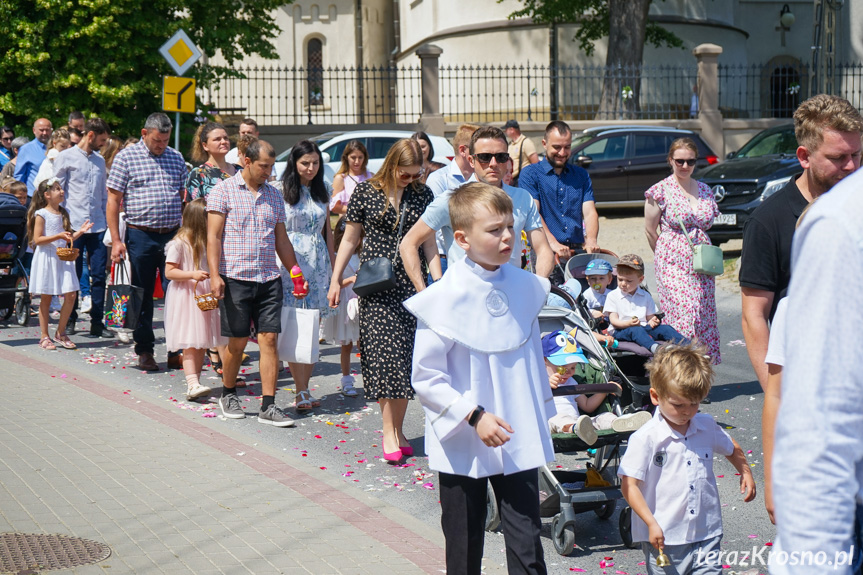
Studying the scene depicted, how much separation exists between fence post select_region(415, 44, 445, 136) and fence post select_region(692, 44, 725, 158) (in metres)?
6.80

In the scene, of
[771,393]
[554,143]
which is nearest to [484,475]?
[771,393]

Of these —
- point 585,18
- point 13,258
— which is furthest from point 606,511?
point 585,18

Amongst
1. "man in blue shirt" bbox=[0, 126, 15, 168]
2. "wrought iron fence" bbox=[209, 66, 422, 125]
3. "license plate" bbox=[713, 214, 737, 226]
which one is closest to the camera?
"man in blue shirt" bbox=[0, 126, 15, 168]

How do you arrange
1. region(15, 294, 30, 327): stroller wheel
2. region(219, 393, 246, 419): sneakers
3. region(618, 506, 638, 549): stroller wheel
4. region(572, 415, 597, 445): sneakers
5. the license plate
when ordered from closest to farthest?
region(572, 415, 597, 445): sneakers, region(618, 506, 638, 549): stroller wheel, region(219, 393, 246, 419): sneakers, region(15, 294, 30, 327): stroller wheel, the license plate

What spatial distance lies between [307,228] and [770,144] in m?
13.7

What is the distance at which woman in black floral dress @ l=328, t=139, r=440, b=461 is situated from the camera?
7293 millimetres

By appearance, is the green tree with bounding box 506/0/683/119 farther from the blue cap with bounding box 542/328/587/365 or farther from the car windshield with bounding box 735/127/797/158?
the blue cap with bounding box 542/328/587/365

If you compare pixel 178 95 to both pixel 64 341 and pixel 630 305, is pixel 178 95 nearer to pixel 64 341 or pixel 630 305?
pixel 64 341

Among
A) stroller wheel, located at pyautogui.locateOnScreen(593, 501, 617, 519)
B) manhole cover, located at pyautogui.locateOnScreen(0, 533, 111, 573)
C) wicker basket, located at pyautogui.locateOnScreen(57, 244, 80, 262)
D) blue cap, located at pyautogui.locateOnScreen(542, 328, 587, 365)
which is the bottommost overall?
stroller wheel, located at pyautogui.locateOnScreen(593, 501, 617, 519)

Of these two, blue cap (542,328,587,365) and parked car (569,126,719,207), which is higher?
parked car (569,126,719,207)

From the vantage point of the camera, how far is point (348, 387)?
953 centimetres

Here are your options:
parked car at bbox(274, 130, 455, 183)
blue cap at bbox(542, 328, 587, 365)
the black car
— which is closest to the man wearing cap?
the black car

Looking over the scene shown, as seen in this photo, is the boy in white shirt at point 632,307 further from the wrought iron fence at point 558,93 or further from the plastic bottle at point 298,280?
the wrought iron fence at point 558,93

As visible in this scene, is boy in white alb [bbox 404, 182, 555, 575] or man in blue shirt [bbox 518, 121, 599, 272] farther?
man in blue shirt [bbox 518, 121, 599, 272]
